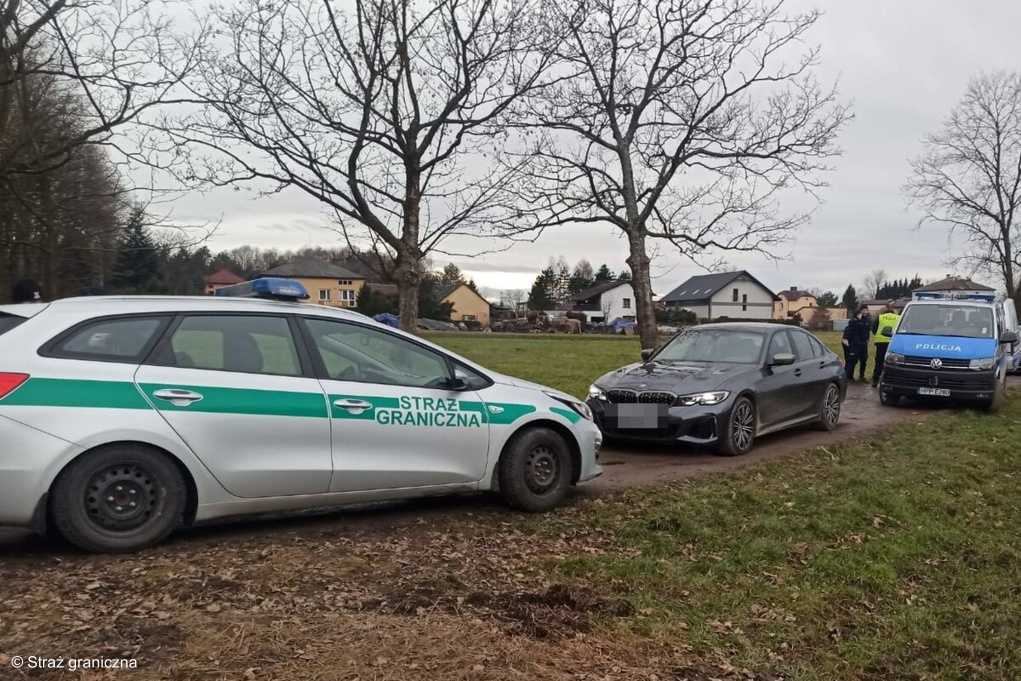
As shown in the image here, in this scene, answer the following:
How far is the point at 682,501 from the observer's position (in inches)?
250

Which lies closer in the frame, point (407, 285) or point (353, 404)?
point (353, 404)

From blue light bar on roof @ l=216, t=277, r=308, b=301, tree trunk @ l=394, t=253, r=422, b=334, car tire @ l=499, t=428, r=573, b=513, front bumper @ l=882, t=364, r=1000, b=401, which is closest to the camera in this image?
blue light bar on roof @ l=216, t=277, r=308, b=301

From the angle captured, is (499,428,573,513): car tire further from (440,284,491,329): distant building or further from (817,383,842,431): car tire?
(440,284,491,329): distant building

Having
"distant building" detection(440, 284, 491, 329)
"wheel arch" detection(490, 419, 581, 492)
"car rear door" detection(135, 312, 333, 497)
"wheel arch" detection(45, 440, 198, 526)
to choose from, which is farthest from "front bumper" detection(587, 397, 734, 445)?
"distant building" detection(440, 284, 491, 329)

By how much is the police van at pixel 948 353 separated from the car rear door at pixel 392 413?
9723 millimetres

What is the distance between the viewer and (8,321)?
15.1 feet

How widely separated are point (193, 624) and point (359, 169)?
7.09 m

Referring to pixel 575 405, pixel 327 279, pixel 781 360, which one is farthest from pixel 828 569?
pixel 327 279

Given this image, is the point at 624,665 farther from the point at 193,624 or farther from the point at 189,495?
the point at 189,495

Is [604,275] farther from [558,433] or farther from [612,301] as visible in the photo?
[558,433]

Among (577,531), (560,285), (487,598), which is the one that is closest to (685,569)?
(577,531)

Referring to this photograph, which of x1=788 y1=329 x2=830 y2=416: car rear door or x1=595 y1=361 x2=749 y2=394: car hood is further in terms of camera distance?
x1=788 y1=329 x2=830 y2=416: car rear door

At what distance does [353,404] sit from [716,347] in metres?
5.70

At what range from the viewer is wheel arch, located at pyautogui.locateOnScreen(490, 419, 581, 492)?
5840mm
